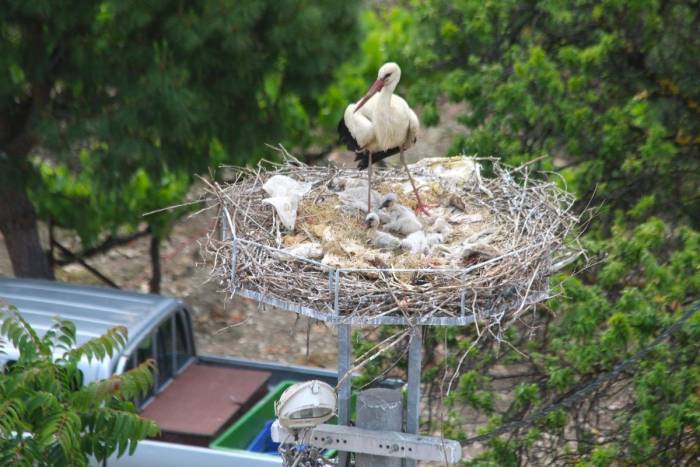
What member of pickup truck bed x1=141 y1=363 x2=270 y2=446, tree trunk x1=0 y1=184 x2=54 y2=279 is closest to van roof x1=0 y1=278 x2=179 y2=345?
pickup truck bed x1=141 y1=363 x2=270 y2=446

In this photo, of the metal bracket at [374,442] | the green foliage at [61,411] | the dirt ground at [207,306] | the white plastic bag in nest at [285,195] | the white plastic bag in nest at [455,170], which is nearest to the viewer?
the metal bracket at [374,442]

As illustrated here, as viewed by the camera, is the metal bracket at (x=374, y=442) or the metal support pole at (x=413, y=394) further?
the metal support pole at (x=413, y=394)

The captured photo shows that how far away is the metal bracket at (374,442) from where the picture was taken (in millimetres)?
4766

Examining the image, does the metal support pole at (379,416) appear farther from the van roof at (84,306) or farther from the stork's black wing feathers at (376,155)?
the van roof at (84,306)

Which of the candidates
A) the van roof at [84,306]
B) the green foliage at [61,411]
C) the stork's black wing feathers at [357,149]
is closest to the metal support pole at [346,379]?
the green foliage at [61,411]

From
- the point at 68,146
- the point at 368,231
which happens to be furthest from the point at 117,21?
the point at 368,231

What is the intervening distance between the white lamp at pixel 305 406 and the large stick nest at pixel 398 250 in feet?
1.20

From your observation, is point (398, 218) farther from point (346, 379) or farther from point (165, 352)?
point (165, 352)

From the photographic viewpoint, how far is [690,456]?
7281 millimetres

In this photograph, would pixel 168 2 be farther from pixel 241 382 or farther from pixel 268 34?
pixel 241 382

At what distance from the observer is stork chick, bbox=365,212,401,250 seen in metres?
5.71

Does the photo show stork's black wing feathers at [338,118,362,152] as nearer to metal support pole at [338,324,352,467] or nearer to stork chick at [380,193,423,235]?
stork chick at [380,193,423,235]

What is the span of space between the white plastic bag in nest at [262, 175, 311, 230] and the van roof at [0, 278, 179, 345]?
2622mm

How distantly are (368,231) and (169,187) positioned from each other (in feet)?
21.0
